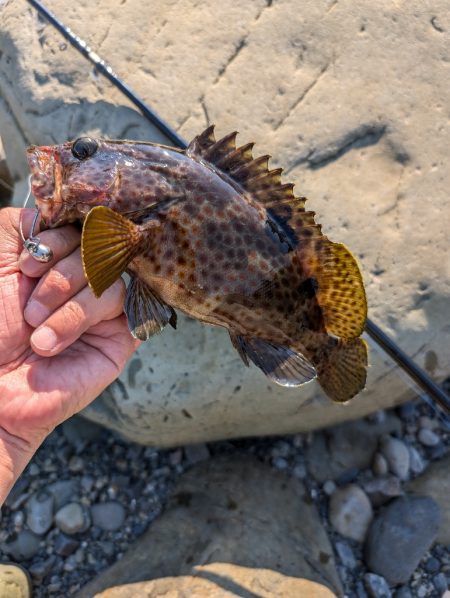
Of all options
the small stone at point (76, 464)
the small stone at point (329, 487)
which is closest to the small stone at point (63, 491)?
the small stone at point (76, 464)

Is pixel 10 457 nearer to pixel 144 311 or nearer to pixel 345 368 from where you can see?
pixel 144 311

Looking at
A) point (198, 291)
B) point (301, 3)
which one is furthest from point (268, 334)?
point (301, 3)

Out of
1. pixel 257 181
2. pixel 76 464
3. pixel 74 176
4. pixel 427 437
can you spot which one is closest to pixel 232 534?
pixel 76 464

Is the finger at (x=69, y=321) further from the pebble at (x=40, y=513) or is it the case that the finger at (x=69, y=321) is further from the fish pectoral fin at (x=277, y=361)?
the pebble at (x=40, y=513)

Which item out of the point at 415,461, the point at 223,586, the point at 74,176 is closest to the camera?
the point at 74,176

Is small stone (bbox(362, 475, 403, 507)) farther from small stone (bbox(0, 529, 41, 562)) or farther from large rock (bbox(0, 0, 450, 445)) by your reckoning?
small stone (bbox(0, 529, 41, 562))

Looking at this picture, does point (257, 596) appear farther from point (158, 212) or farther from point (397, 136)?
point (397, 136)

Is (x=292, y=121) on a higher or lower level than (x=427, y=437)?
higher

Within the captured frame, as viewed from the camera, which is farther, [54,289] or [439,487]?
[439,487]
